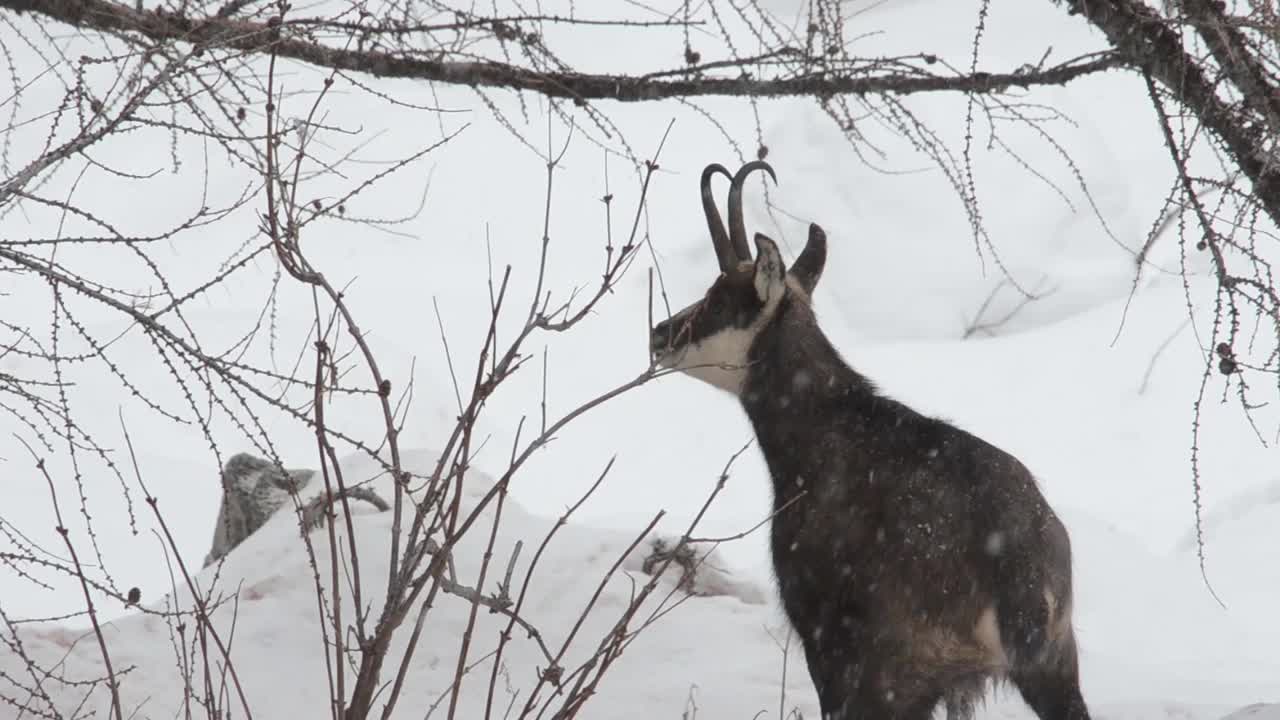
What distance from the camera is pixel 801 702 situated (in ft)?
14.3

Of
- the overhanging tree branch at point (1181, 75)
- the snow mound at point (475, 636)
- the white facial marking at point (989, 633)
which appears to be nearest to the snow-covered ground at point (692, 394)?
the snow mound at point (475, 636)

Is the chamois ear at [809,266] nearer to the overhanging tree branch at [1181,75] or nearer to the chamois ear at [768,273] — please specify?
the chamois ear at [768,273]

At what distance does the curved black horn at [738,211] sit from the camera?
3799mm

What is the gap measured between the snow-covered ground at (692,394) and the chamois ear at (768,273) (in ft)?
4.65

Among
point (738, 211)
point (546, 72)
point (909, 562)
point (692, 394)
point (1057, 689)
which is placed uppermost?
point (692, 394)

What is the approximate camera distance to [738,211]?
4031 millimetres

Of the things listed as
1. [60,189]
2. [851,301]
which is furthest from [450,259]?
[60,189]

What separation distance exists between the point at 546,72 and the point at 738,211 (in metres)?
0.82

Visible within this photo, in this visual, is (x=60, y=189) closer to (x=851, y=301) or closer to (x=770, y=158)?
(x=770, y=158)

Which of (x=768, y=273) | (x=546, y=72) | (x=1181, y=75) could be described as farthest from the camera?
(x=546, y=72)

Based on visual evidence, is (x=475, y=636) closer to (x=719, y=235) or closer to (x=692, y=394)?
(x=719, y=235)

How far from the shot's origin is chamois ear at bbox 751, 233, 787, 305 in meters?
3.79

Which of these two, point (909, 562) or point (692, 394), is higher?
point (692, 394)

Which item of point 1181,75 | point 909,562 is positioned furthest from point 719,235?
point 1181,75
